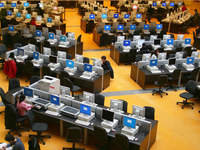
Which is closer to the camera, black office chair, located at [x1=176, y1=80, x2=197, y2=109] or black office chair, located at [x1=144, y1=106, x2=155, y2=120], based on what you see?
black office chair, located at [x1=144, y1=106, x2=155, y2=120]

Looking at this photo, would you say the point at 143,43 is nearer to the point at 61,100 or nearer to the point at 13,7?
the point at 61,100

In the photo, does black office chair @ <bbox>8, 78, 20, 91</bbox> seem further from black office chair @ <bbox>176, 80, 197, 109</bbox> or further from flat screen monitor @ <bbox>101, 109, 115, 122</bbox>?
black office chair @ <bbox>176, 80, 197, 109</bbox>

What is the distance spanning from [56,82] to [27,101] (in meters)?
1.05

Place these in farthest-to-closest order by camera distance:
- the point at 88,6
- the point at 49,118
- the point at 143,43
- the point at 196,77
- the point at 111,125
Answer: the point at 88,6, the point at 143,43, the point at 196,77, the point at 49,118, the point at 111,125

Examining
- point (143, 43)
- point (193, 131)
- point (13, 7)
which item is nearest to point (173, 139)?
point (193, 131)

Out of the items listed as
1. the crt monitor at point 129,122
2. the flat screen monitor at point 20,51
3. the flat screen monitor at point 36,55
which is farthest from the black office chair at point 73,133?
the flat screen monitor at point 20,51

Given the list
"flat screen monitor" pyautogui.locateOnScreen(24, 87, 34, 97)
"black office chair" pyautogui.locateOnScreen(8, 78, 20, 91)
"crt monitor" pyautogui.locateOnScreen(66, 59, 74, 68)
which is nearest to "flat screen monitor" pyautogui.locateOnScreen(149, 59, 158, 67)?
"crt monitor" pyautogui.locateOnScreen(66, 59, 74, 68)

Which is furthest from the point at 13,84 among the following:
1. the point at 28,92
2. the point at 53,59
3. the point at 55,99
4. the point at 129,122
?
the point at 129,122

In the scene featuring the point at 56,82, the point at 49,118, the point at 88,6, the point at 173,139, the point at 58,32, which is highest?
the point at 88,6

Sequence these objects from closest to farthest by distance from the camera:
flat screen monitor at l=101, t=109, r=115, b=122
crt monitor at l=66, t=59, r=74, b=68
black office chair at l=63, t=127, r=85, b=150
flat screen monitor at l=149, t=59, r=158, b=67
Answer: black office chair at l=63, t=127, r=85, b=150 → flat screen monitor at l=101, t=109, r=115, b=122 → crt monitor at l=66, t=59, r=74, b=68 → flat screen monitor at l=149, t=59, r=158, b=67

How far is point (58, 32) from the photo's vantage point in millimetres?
13555

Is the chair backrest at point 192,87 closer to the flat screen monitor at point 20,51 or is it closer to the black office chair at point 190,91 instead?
the black office chair at point 190,91

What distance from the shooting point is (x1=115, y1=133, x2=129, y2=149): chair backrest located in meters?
6.24

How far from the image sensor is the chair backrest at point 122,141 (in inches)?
246
